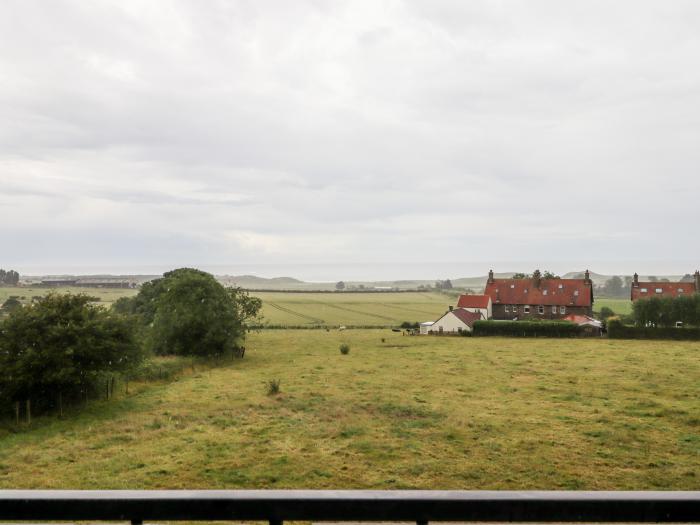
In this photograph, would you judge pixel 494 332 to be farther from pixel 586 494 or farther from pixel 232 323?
pixel 586 494

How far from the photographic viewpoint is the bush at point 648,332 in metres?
57.9

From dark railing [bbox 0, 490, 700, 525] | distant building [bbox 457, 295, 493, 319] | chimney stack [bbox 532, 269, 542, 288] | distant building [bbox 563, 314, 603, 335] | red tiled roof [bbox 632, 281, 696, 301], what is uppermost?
chimney stack [bbox 532, 269, 542, 288]

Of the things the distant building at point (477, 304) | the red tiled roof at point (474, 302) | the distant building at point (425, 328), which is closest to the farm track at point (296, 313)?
the distant building at point (425, 328)

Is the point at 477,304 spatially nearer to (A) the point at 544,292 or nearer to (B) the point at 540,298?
(B) the point at 540,298

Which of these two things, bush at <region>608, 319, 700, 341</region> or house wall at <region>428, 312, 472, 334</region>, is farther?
house wall at <region>428, 312, 472, 334</region>

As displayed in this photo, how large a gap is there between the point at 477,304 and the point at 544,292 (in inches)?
477

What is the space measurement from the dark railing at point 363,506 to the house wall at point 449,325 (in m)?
66.1

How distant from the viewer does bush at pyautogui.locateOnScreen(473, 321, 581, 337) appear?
62250 millimetres

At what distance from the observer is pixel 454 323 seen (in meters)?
67.8

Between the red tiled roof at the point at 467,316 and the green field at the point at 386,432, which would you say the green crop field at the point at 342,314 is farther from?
the green field at the point at 386,432

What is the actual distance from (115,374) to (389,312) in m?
83.7

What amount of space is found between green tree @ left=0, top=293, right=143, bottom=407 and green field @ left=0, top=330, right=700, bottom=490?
1729mm

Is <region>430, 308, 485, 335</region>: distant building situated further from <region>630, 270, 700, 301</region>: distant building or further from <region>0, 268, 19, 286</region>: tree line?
<region>0, 268, 19, 286</region>: tree line

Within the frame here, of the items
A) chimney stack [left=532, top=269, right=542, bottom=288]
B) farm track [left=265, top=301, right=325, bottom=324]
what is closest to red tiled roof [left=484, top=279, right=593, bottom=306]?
chimney stack [left=532, top=269, right=542, bottom=288]
